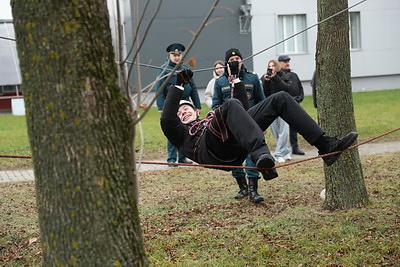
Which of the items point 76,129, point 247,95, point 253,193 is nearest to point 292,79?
point 247,95

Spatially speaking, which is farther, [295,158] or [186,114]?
[295,158]

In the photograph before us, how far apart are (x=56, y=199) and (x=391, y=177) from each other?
21.7 ft

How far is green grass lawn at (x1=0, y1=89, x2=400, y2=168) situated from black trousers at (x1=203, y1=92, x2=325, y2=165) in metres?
4.12

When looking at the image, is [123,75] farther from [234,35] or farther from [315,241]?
[234,35]

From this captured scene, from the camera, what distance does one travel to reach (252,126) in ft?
19.0

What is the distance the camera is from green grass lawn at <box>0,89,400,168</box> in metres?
13.6

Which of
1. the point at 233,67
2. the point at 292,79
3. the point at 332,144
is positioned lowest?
the point at 332,144

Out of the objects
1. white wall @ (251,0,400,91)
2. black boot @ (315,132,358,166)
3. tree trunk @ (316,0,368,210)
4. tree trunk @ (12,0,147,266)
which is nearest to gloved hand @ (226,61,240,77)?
tree trunk @ (316,0,368,210)

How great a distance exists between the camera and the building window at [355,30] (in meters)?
28.6

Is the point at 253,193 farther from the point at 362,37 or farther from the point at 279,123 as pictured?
the point at 362,37

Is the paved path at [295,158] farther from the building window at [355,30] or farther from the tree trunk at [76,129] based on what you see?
the building window at [355,30]

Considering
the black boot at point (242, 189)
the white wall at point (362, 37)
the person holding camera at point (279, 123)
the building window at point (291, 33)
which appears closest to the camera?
the black boot at point (242, 189)

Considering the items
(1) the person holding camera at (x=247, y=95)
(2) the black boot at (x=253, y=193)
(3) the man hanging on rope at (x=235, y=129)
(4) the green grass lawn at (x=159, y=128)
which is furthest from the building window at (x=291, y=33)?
(3) the man hanging on rope at (x=235, y=129)

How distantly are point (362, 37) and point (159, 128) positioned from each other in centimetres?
1472
